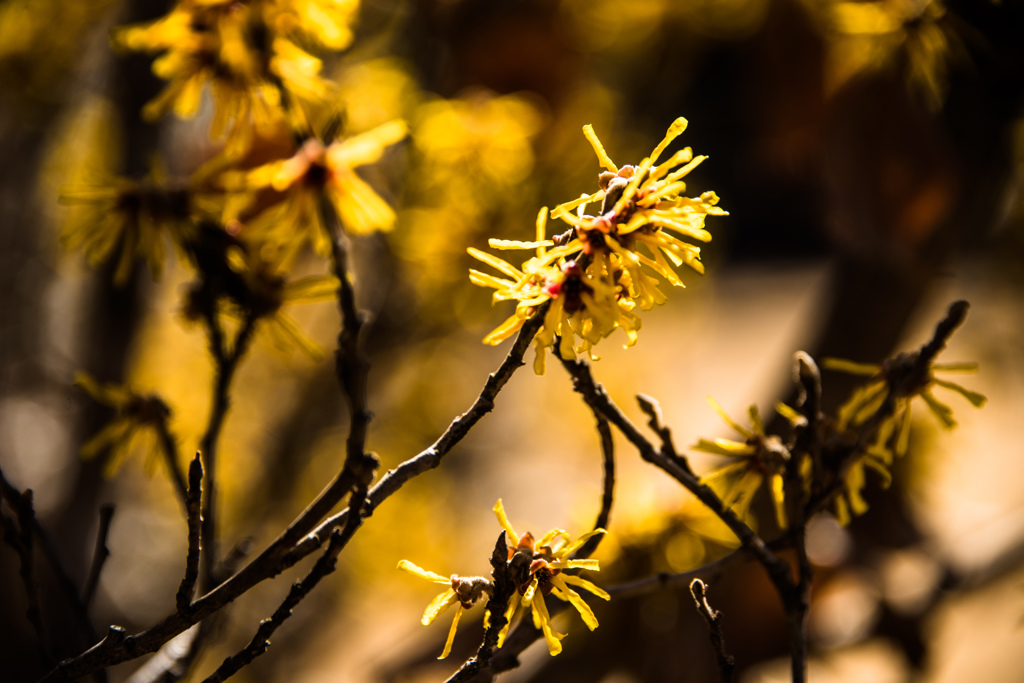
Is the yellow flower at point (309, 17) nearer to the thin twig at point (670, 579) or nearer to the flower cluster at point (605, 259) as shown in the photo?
the flower cluster at point (605, 259)

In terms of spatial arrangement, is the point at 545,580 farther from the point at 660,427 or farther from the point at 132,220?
the point at 132,220

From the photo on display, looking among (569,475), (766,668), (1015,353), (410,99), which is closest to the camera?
(766,668)

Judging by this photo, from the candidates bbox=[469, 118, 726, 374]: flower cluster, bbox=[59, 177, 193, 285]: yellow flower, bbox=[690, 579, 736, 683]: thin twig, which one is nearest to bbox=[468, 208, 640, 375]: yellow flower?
bbox=[469, 118, 726, 374]: flower cluster

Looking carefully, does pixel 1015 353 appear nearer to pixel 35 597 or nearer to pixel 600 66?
pixel 600 66

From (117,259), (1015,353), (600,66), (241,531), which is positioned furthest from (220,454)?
(1015,353)

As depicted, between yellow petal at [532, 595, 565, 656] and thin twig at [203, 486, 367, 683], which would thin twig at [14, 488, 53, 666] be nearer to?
thin twig at [203, 486, 367, 683]

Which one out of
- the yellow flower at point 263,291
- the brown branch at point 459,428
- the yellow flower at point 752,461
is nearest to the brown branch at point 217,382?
the yellow flower at point 263,291
